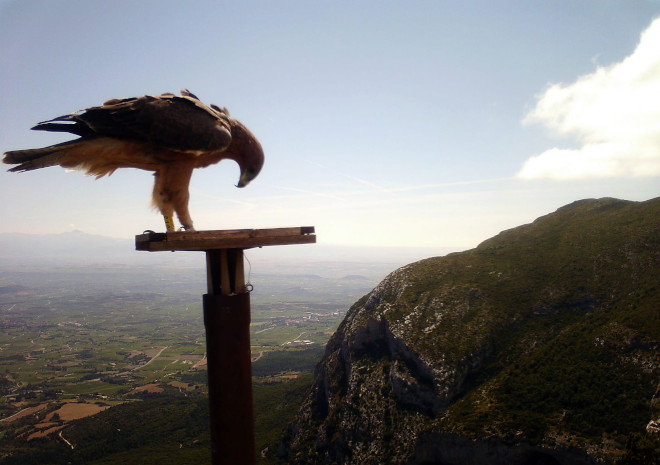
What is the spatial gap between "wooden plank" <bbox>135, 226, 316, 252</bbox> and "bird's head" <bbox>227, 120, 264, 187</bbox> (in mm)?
2548

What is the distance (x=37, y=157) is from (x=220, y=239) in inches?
145

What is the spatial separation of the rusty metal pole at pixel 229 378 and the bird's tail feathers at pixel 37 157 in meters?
3.69

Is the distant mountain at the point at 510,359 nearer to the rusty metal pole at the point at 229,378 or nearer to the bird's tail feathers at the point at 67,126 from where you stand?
the rusty metal pole at the point at 229,378

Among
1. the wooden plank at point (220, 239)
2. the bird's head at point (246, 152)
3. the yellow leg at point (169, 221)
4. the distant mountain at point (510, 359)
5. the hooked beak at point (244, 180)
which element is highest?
the bird's head at point (246, 152)

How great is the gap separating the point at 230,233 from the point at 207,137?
2549 mm

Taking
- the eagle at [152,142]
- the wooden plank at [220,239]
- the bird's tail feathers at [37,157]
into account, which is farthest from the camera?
the eagle at [152,142]

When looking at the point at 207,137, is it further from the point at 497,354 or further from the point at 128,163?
the point at 497,354

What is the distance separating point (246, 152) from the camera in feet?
24.0

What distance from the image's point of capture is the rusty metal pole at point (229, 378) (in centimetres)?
446

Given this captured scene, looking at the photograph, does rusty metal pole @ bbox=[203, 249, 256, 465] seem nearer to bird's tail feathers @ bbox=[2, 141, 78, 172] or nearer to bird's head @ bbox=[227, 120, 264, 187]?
bird's head @ bbox=[227, 120, 264, 187]

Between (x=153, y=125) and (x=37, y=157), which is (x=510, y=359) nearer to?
(x=153, y=125)

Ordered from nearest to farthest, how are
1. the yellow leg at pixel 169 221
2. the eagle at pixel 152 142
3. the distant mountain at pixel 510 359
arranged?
the eagle at pixel 152 142 < the yellow leg at pixel 169 221 < the distant mountain at pixel 510 359

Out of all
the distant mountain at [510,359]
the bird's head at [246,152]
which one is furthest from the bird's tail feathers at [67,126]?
the distant mountain at [510,359]

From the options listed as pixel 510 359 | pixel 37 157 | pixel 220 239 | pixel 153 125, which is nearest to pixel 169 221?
pixel 153 125
